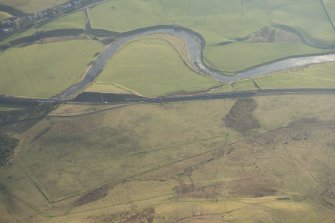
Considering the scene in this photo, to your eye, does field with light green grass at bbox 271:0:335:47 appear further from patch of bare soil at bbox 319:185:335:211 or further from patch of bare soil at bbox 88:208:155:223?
patch of bare soil at bbox 88:208:155:223

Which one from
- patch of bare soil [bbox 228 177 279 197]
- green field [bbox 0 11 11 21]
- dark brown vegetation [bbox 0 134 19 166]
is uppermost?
green field [bbox 0 11 11 21]

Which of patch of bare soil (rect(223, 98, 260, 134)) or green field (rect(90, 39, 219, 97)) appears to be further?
green field (rect(90, 39, 219, 97))

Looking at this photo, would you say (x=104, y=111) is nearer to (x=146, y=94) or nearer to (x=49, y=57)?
(x=146, y=94)

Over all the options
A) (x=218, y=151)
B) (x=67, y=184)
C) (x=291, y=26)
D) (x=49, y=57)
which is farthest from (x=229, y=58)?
(x=67, y=184)

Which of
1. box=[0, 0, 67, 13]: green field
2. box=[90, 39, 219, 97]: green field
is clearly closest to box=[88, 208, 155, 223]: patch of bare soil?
box=[90, 39, 219, 97]: green field

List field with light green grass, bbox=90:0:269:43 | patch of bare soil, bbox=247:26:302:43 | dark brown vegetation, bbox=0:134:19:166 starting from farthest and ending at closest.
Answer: field with light green grass, bbox=90:0:269:43, patch of bare soil, bbox=247:26:302:43, dark brown vegetation, bbox=0:134:19:166

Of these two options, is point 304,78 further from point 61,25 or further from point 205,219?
point 61,25
